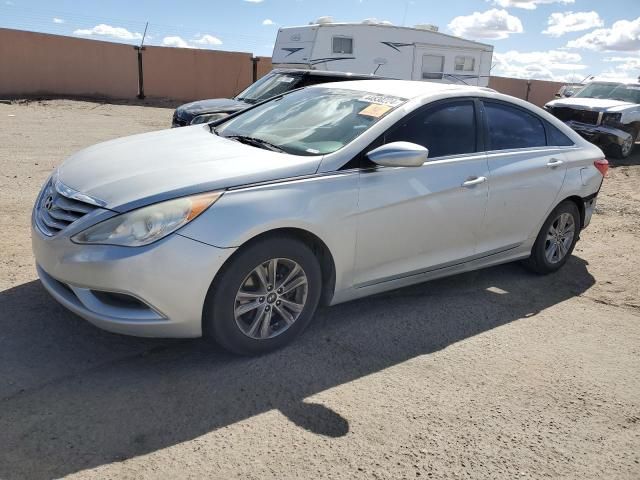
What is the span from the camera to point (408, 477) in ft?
8.71

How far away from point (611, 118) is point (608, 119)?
61mm

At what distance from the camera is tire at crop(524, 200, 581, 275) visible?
17.0 ft

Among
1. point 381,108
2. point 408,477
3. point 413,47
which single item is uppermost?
point 413,47

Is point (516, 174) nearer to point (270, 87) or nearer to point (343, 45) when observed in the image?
point (270, 87)

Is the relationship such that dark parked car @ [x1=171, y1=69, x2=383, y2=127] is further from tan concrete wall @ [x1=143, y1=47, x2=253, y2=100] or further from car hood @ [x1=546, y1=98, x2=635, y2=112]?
tan concrete wall @ [x1=143, y1=47, x2=253, y2=100]

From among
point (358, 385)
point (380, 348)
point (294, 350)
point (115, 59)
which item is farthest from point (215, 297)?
point (115, 59)

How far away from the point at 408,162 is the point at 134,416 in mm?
2177

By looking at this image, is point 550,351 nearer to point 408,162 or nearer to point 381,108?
point 408,162

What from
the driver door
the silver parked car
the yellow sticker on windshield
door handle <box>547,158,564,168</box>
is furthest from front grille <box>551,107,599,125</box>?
the yellow sticker on windshield

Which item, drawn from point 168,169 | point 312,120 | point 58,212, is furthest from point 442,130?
point 58,212

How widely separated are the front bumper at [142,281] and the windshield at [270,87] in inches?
297

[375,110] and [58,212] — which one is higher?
[375,110]

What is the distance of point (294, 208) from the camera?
11.1 ft

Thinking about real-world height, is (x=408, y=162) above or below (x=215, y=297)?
above
